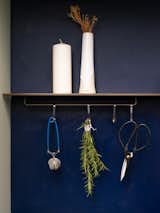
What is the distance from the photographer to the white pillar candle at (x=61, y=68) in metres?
1.84

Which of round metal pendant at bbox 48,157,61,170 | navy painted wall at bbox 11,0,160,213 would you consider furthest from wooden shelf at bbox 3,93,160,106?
round metal pendant at bbox 48,157,61,170

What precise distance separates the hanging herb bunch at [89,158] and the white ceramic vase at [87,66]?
0.68ft

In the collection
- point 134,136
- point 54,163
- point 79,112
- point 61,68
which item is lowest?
point 54,163

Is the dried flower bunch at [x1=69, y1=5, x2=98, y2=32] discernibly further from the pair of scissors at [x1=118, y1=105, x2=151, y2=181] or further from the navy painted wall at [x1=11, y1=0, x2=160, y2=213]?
the pair of scissors at [x1=118, y1=105, x2=151, y2=181]

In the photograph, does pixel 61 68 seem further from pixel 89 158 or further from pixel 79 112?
pixel 89 158

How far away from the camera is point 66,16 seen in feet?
6.52

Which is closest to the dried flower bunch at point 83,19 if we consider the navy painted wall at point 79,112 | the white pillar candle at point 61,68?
the navy painted wall at point 79,112

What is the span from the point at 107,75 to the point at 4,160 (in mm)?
806

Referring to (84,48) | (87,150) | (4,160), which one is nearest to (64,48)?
(84,48)

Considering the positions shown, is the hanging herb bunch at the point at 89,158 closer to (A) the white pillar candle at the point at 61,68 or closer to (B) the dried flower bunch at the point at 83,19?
(A) the white pillar candle at the point at 61,68

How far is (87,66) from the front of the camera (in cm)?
186

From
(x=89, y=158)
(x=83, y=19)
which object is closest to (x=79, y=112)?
(x=89, y=158)

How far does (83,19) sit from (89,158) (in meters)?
0.86

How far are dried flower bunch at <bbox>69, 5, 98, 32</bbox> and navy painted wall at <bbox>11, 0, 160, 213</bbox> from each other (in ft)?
0.16
